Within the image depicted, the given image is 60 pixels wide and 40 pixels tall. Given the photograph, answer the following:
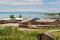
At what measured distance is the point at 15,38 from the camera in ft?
16.5

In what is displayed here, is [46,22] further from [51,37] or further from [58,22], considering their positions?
[51,37]

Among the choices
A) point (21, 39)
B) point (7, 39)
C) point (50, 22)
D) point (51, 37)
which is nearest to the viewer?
point (51, 37)

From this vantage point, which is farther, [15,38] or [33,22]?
[33,22]

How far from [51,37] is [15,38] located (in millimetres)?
1821

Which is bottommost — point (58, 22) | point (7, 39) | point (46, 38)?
point (58, 22)

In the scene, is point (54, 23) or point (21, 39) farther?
point (54, 23)

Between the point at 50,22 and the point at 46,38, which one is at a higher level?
the point at 46,38

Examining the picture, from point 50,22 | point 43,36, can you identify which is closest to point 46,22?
point 50,22

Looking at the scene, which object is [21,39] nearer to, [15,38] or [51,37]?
[15,38]

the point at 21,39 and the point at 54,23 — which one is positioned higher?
the point at 21,39

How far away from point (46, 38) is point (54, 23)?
82.9 ft

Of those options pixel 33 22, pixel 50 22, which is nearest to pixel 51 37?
pixel 50 22

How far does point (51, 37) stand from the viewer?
3400 mm

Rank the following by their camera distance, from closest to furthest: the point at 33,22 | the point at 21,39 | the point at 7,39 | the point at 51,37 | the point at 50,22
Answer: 1. the point at 51,37
2. the point at 21,39
3. the point at 7,39
4. the point at 50,22
5. the point at 33,22
